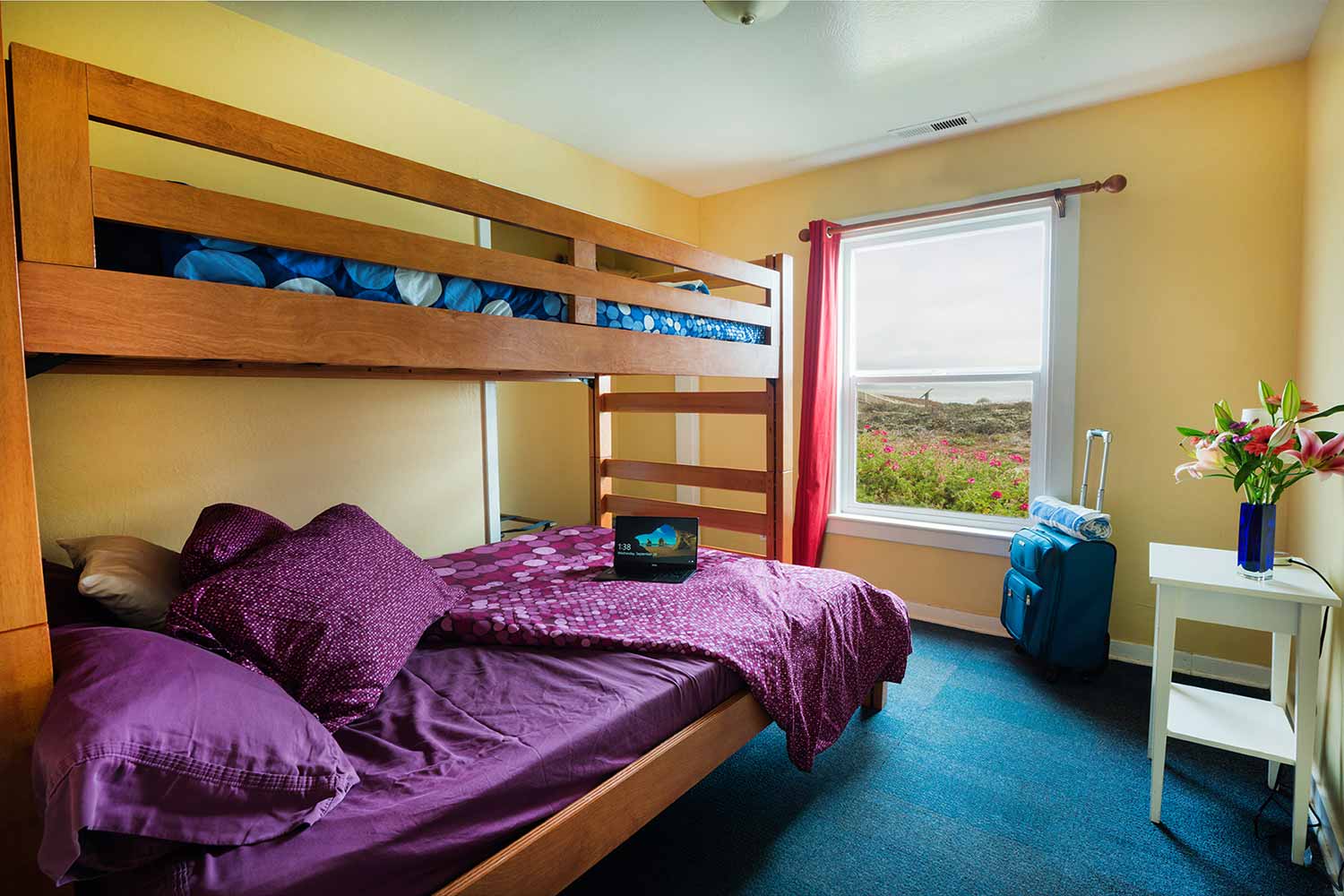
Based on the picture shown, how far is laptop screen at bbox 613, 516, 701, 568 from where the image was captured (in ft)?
7.52

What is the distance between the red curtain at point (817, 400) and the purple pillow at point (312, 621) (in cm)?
244

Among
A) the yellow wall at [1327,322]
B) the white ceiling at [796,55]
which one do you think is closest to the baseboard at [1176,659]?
the yellow wall at [1327,322]

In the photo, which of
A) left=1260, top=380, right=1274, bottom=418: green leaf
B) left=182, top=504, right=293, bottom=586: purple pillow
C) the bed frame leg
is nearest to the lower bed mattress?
left=182, top=504, right=293, bottom=586: purple pillow

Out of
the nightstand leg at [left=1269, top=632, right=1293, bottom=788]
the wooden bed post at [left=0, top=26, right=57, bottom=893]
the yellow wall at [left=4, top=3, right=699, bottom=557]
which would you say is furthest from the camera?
the nightstand leg at [left=1269, top=632, right=1293, bottom=788]

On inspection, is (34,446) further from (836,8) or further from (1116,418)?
(1116,418)

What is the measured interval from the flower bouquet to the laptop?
5.11 feet

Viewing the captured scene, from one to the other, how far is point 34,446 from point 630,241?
5.85ft

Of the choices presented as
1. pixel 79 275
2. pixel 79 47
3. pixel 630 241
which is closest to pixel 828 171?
pixel 630 241

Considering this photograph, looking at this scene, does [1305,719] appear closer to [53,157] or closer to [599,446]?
[599,446]

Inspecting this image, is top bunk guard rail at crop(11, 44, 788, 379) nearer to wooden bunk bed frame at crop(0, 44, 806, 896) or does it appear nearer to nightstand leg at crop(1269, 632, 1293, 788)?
wooden bunk bed frame at crop(0, 44, 806, 896)

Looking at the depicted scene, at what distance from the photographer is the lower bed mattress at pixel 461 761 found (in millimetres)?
914

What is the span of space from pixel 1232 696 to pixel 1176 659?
2.91 feet

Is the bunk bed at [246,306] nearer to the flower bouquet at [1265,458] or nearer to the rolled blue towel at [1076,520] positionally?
the flower bouquet at [1265,458]

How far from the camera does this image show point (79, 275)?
101 centimetres
